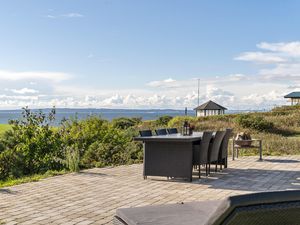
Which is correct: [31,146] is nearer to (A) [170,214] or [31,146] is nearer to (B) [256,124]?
(A) [170,214]

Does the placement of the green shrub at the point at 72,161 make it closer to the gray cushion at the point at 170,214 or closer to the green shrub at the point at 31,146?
the green shrub at the point at 31,146

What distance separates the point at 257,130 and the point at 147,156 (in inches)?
535

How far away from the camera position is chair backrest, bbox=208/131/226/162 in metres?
7.85

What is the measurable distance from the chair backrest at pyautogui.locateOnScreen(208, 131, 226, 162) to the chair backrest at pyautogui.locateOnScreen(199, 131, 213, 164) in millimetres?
265

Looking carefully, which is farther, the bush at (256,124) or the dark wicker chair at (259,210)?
the bush at (256,124)

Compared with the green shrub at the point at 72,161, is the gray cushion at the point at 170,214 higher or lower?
higher

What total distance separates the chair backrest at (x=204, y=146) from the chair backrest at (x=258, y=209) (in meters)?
5.57

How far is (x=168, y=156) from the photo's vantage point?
7.25 m

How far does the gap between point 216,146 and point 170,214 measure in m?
5.48

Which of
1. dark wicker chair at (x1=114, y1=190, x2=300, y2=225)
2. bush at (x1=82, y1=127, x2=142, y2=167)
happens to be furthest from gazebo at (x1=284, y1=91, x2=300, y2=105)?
dark wicker chair at (x1=114, y1=190, x2=300, y2=225)

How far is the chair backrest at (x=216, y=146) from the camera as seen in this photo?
7852 mm

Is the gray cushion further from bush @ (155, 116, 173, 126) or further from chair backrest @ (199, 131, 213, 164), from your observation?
bush @ (155, 116, 173, 126)

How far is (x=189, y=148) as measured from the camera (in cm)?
712

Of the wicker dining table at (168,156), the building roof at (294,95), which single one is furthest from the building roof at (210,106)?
the wicker dining table at (168,156)
